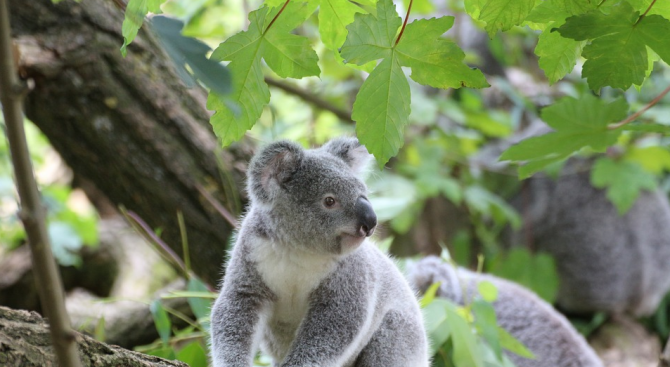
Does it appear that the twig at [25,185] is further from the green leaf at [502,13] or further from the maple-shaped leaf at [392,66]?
the green leaf at [502,13]

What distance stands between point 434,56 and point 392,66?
0.27ft

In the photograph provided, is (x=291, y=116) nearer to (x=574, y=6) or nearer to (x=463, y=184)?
(x=463, y=184)

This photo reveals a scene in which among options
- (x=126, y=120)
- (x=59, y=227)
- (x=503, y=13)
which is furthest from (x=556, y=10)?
(x=59, y=227)

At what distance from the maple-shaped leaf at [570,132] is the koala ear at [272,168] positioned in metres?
0.63

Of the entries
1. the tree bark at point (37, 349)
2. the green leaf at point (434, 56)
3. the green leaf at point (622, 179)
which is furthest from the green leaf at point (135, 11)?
the green leaf at point (622, 179)

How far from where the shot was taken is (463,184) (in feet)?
16.4

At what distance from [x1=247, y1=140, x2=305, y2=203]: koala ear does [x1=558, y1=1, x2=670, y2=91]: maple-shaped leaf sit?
2.93 ft

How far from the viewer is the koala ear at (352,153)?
2020mm

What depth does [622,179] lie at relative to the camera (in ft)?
13.5

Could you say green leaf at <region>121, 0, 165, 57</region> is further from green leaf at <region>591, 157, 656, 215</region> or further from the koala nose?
green leaf at <region>591, 157, 656, 215</region>

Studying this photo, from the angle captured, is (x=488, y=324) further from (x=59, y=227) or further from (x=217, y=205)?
(x=59, y=227)

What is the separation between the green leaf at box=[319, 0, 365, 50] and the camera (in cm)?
131

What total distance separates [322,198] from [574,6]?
88 cm

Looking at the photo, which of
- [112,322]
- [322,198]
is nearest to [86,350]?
[322,198]
